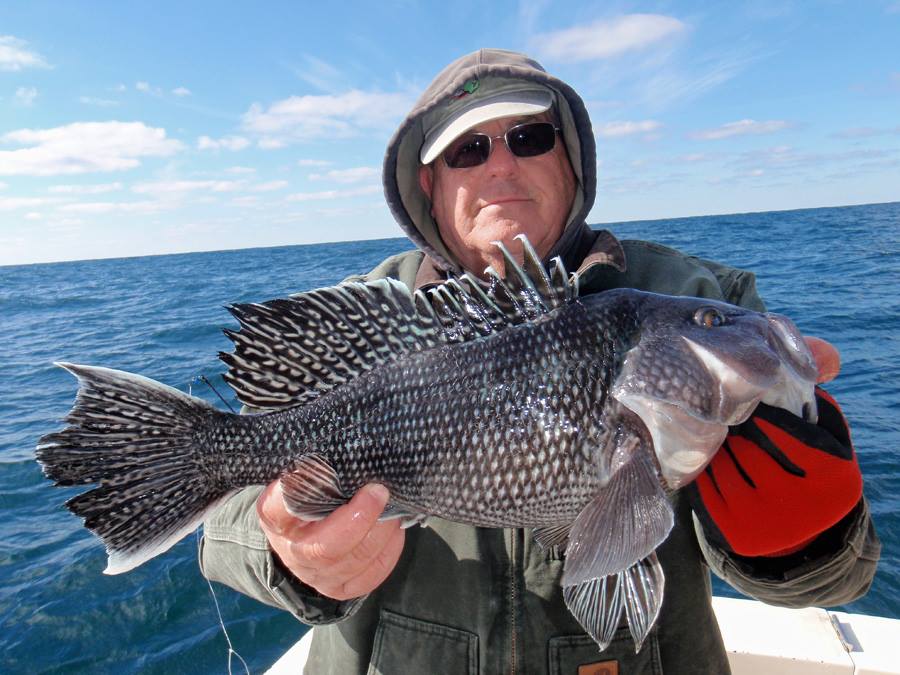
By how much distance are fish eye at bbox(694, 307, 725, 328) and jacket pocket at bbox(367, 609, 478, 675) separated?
1.82 m

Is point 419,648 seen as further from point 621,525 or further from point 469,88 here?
point 469,88

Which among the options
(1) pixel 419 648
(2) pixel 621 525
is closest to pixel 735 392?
(2) pixel 621 525

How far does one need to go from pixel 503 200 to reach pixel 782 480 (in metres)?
2.09

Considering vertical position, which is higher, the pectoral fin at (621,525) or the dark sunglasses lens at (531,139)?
the dark sunglasses lens at (531,139)

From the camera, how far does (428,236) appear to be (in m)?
3.93

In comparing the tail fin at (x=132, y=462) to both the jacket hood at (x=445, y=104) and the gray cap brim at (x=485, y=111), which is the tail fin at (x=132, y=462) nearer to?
the jacket hood at (x=445, y=104)

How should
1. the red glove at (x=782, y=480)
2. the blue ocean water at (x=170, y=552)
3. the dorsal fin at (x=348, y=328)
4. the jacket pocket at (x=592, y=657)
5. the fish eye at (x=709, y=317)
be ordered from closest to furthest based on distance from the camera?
the red glove at (x=782, y=480), the fish eye at (x=709, y=317), the dorsal fin at (x=348, y=328), the jacket pocket at (x=592, y=657), the blue ocean water at (x=170, y=552)

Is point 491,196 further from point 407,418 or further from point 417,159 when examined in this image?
point 407,418

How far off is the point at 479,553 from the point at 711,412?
4.39 feet

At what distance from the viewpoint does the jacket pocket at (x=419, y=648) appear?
2.75 m

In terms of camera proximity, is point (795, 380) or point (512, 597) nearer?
point (795, 380)

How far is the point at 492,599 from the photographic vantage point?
9.14ft

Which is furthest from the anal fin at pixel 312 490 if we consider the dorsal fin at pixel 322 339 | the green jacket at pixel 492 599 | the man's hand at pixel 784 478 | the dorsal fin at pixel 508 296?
the man's hand at pixel 784 478

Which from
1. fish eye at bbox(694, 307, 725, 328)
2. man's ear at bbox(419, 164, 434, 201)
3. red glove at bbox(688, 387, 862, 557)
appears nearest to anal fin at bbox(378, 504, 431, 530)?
red glove at bbox(688, 387, 862, 557)
